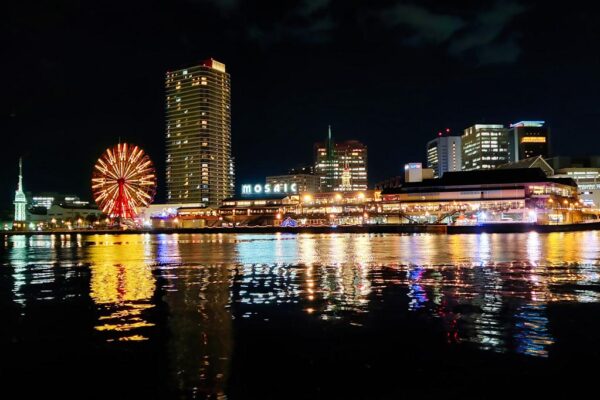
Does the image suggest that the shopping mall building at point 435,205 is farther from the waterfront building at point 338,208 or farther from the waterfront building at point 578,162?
the waterfront building at point 578,162

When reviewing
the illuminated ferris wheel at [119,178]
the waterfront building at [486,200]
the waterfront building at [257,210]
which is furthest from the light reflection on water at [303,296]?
the waterfront building at [257,210]

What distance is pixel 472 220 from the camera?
138 metres

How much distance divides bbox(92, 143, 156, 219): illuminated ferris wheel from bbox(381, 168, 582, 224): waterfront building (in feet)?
234

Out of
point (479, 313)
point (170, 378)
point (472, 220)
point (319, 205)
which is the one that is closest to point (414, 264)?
point (479, 313)

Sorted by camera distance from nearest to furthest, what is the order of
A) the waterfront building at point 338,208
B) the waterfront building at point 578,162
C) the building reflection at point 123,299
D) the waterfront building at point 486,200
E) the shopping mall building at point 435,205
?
the building reflection at point 123,299, the waterfront building at point 486,200, the shopping mall building at point 435,205, the waterfront building at point 338,208, the waterfront building at point 578,162

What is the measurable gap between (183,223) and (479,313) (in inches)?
6828

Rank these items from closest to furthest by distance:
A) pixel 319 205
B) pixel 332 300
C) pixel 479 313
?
pixel 479 313 < pixel 332 300 < pixel 319 205

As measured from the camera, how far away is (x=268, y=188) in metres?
187

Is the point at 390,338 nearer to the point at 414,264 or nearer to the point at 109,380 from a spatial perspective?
the point at 109,380

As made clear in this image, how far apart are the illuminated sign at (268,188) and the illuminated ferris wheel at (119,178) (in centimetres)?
7431

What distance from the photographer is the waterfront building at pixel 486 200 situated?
13462 cm

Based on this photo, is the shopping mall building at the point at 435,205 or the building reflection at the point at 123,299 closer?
the building reflection at the point at 123,299

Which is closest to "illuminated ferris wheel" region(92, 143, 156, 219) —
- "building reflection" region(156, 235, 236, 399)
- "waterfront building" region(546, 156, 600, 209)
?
"building reflection" region(156, 235, 236, 399)

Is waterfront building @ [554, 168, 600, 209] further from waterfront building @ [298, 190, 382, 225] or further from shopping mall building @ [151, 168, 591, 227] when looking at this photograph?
waterfront building @ [298, 190, 382, 225]
